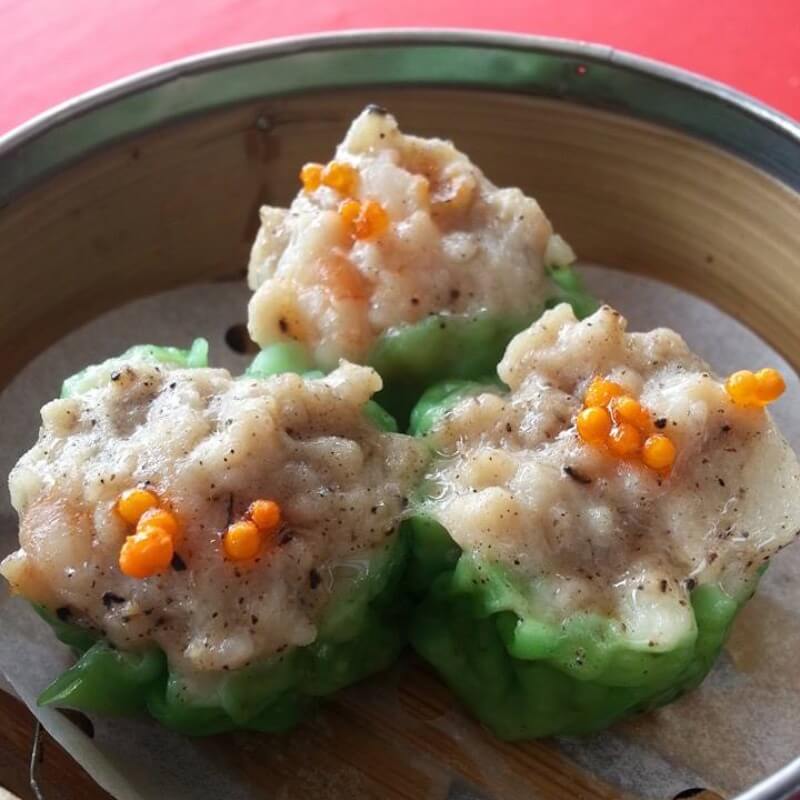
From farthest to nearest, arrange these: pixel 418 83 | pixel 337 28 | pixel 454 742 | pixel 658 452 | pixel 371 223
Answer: pixel 337 28 < pixel 418 83 < pixel 371 223 < pixel 454 742 < pixel 658 452

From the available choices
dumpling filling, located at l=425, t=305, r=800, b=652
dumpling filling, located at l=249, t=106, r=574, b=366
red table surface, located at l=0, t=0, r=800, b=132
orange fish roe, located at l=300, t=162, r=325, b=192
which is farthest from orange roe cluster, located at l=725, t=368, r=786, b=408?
red table surface, located at l=0, t=0, r=800, b=132

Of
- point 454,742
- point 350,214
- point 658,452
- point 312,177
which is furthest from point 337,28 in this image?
point 454,742

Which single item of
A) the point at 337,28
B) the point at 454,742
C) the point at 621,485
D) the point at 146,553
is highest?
the point at 337,28

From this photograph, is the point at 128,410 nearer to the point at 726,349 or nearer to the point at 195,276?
the point at 195,276

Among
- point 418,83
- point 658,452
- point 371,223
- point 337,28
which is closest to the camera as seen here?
point 658,452

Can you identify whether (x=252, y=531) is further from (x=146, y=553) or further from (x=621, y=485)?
(x=621, y=485)

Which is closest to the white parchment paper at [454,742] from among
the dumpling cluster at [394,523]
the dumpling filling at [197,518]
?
the dumpling cluster at [394,523]

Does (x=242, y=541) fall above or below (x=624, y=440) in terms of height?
below

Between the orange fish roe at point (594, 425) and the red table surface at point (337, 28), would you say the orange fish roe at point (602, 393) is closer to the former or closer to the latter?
the orange fish roe at point (594, 425)
